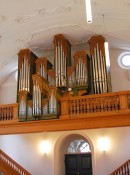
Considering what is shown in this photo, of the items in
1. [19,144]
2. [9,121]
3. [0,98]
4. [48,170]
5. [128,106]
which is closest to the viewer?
[128,106]

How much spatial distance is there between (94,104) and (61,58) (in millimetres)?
2884

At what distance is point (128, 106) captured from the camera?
9.33 metres

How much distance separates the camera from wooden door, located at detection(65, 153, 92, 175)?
1156cm

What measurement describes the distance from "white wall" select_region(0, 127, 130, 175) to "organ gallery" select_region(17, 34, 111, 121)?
68.3 inches

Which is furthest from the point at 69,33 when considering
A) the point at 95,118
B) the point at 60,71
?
the point at 95,118

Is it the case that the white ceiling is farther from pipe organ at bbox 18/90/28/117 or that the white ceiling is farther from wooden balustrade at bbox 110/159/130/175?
wooden balustrade at bbox 110/159/130/175

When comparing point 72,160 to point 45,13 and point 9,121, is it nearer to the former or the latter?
point 9,121

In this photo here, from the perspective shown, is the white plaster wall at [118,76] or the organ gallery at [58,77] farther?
the white plaster wall at [118,76]

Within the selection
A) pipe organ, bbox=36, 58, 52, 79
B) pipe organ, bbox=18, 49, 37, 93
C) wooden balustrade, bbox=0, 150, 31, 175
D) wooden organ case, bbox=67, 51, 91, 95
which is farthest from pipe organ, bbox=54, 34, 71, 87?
wooden balustrade, bbox=0, 150, 31, 175

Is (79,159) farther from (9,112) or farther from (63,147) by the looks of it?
(9,112)

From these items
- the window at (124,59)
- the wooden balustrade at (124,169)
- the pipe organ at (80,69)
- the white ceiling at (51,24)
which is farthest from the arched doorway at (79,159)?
the white ceiling at (51,24)

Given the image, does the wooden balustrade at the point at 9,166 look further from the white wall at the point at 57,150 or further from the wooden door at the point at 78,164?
the wooden door at the point at 78,164

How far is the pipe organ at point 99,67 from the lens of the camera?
10.6 metres

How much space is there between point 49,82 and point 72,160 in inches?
136
